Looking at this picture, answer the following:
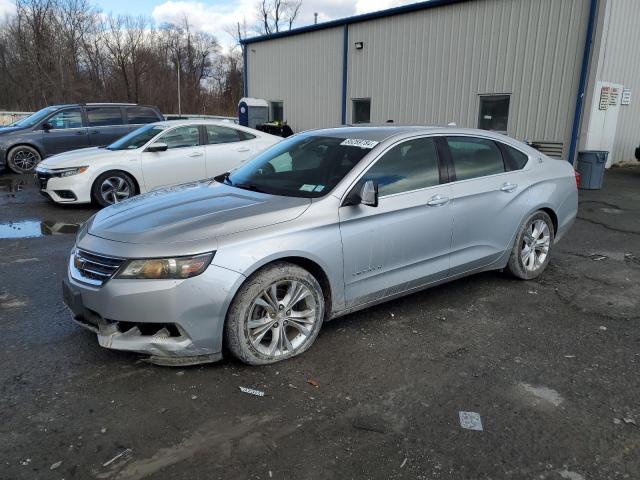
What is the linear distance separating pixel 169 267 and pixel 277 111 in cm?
1866

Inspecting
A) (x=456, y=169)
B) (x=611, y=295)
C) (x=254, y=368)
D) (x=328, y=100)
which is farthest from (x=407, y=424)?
(x=328, y=100)

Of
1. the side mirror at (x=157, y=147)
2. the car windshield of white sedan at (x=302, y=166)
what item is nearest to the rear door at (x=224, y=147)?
the side mirror at (x=157, y=147)

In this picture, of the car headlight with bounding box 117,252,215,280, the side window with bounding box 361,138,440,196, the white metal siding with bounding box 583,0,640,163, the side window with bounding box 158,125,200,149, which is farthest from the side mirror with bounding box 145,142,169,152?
the white metal siding with bounding box 583,0,640,163

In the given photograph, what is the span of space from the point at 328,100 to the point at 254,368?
52.3 feet

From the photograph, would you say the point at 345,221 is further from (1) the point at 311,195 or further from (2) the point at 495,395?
(2) the point at 495,395

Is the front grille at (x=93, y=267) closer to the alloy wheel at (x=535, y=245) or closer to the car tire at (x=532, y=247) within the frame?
the car tire at (x=532, y=247)

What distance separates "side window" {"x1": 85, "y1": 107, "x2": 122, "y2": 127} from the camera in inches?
507

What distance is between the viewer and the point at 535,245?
17.1ft

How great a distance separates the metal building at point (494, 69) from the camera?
39.4ft

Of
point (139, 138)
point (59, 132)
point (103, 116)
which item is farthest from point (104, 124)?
point (139, 138)

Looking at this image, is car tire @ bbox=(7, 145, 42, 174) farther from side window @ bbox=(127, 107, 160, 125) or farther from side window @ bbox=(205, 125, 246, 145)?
side window @ bbox=(205, 125, 246, 145)

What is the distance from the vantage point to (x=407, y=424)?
2.85 meters

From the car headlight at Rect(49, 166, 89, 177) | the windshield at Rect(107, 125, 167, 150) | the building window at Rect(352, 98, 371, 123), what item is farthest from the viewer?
the building window at Rect(352, 98, 371, 123)

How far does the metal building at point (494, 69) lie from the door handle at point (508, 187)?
28.1ft
